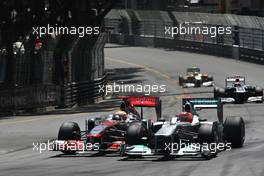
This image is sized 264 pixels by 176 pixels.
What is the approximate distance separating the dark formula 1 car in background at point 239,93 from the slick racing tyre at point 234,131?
12681mm

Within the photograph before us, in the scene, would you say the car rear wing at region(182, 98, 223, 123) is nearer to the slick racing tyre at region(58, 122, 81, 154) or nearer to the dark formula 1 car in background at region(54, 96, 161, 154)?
the dark formula 1 car in background at region(54, 96, 161, 154)

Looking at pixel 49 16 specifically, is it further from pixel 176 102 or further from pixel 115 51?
pixel 115 51

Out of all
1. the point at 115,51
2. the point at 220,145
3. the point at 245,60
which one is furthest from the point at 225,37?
the point at 220,145

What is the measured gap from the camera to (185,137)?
1803cm

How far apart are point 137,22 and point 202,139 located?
58062mm

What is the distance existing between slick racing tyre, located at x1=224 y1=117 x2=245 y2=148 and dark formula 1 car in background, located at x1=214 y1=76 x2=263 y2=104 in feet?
41.6

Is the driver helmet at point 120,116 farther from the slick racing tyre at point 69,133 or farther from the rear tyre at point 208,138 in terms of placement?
the rear tyre at point 208,138

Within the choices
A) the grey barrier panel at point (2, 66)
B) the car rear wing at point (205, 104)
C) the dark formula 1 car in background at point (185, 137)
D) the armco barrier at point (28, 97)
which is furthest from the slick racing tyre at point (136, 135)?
the grey barrier panel at point (2, 66)

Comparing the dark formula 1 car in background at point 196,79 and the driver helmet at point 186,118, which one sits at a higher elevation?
the driver helmet at point 186,118

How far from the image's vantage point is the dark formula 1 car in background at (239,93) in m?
31.8

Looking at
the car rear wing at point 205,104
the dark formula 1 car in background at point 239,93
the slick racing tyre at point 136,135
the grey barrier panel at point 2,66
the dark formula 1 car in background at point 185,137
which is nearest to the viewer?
the dark formula 1 car in background at point 185,137

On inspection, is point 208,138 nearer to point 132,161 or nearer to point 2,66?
point 132,161

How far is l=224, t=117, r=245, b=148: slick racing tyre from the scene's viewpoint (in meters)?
18.8

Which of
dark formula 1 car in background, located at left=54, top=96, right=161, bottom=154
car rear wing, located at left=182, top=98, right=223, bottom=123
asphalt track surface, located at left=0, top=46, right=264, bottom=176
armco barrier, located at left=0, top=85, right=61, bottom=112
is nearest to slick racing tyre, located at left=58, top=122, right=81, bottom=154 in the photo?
dark formula 1 car in background, located at left=54, top=96, right=161, bottom=154
